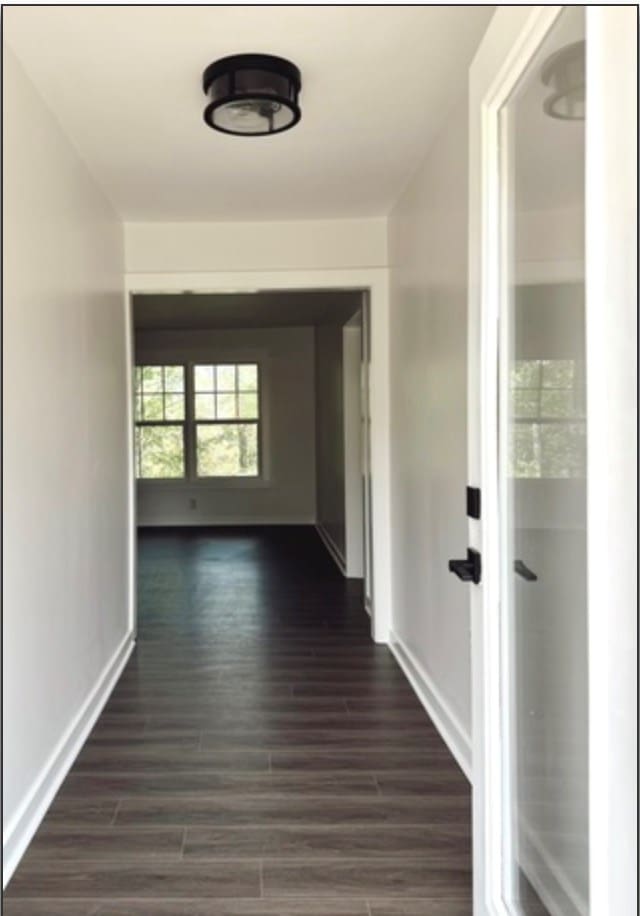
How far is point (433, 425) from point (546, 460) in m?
1.41

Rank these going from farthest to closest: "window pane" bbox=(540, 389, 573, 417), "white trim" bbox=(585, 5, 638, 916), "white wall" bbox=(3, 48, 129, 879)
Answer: "white wall" bbox=(3, 48, 129, 879), "window pane" bbox=(540, 389, 573, 417), "white trim" bbox=(585, 5, 638, 916)

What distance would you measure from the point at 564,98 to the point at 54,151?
6.05 ft

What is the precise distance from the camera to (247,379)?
8.31m

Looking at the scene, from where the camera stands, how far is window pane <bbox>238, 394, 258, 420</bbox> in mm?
8328

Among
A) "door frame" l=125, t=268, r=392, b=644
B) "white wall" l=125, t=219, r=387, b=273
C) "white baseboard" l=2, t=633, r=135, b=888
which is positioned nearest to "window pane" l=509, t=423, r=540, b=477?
"white baseboard" l=2, t=633, r=135, b=888

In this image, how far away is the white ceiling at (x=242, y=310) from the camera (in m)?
5.70

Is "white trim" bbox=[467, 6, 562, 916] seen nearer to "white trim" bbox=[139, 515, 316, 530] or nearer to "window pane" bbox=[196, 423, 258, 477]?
"white trim" bbox=[139, 515, 316, 530]

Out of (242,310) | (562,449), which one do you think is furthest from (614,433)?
(242,310)

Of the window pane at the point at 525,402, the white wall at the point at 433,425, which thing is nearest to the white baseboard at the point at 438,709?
the white wall at the point at 433,425

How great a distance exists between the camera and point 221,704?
295cm

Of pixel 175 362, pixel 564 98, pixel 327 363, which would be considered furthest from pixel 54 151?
pixel 175 362

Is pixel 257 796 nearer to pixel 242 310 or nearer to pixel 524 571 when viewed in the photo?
pixel 524 571

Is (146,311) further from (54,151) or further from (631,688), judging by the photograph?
(631,688)

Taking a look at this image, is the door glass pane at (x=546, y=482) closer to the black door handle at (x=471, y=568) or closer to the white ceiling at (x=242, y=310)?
the black door handle at (x=471, y=568)
